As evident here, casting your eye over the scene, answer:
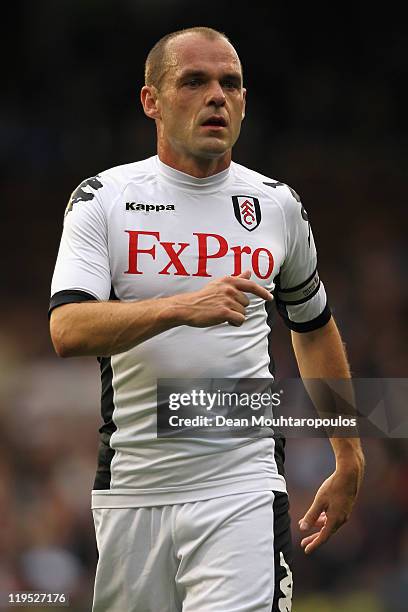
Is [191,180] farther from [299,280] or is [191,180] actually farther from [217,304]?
[217,304]

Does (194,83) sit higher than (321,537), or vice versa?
(194,83)

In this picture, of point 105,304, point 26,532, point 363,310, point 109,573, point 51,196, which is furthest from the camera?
point 51,196

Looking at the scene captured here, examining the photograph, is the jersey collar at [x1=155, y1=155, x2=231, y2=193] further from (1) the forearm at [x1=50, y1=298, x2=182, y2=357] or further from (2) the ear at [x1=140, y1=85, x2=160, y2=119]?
(1) the forearm at [x1=50, y1=298, x2=182, y2=357]

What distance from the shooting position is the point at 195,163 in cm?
439

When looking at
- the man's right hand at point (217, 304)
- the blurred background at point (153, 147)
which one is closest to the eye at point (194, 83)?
the man's right hand at point (217, 304)

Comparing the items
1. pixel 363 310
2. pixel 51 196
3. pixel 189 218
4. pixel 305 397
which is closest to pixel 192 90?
pixel 189 218

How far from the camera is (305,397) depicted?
15.5 ft

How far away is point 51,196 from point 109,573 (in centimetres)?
901

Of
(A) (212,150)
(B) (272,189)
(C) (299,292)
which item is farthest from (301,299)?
(A) (212,150)

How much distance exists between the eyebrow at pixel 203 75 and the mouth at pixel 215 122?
16 cm

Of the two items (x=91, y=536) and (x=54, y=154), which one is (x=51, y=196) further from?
(x=91, y=536)

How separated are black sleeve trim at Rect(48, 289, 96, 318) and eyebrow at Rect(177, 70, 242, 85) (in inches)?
35.5

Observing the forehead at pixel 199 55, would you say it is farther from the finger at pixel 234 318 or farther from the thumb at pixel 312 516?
the thumb at pixel 312 516

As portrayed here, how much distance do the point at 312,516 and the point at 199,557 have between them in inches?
25.5
